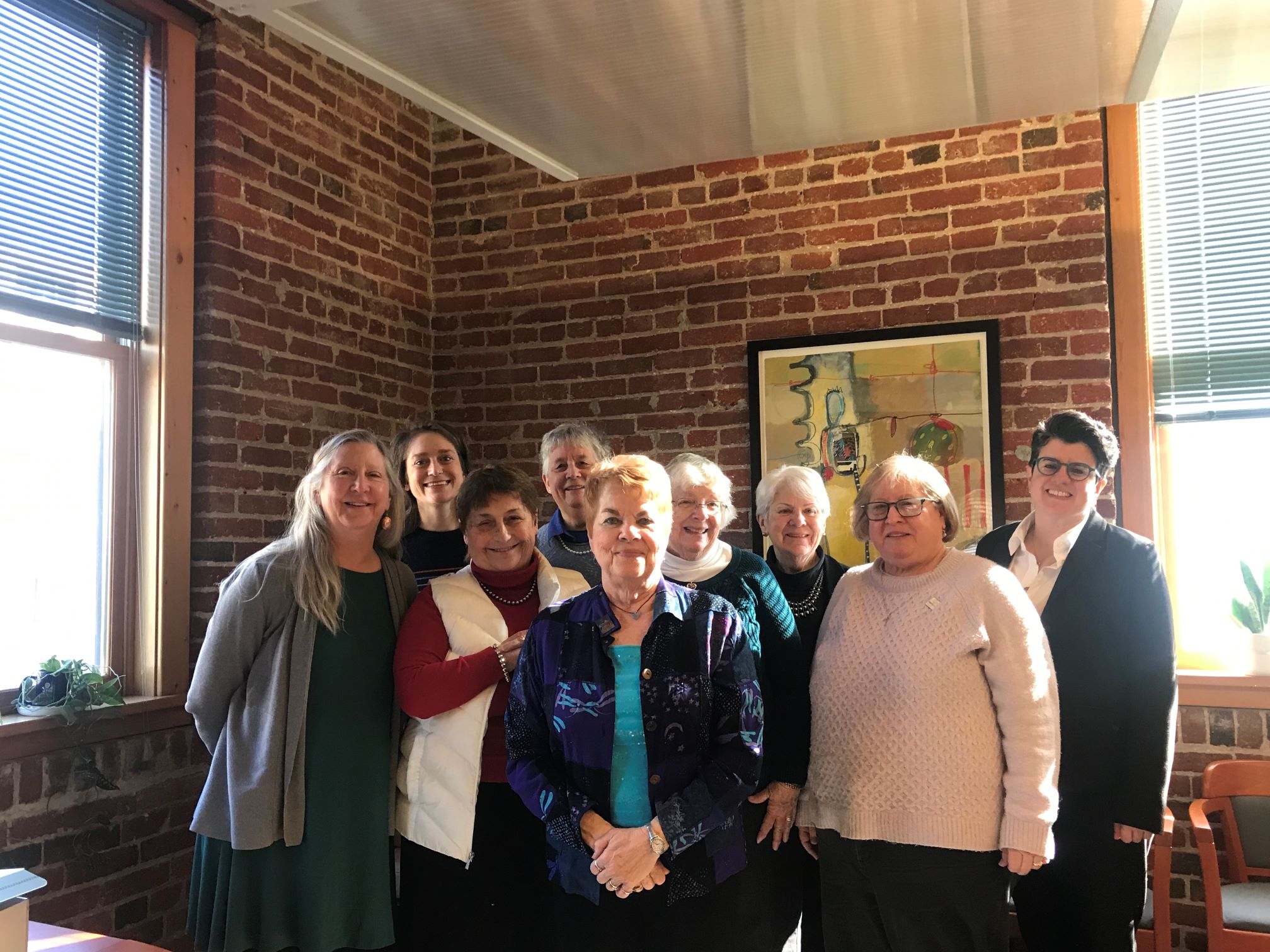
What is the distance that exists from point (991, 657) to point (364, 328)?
2808 millimetres

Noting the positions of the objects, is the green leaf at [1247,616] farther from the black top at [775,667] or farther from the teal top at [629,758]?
the teal top at [629,758]

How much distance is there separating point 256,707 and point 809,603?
124 centimetres

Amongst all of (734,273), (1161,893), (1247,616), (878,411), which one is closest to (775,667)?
(1161,893)

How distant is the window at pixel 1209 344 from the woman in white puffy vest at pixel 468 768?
234 centimetres

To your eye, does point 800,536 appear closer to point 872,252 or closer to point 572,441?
point 572,441

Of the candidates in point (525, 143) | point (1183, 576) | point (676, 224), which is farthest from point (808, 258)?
point (525, 143)

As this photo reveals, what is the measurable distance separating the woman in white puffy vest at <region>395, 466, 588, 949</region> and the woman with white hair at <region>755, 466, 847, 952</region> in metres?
0.55

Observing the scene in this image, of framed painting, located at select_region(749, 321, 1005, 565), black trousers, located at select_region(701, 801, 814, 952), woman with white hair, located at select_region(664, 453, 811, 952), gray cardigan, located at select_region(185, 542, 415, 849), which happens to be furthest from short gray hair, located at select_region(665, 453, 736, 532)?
framed painting, located at select_region(749, 321, 1005, 565)

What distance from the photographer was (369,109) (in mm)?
3959

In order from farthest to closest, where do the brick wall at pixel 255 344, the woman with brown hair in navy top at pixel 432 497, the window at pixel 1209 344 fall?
the window at pixel 1209 344 → the woman with brown hair in navy top at pixel 432 497 → the brick wall at pixel 255 344

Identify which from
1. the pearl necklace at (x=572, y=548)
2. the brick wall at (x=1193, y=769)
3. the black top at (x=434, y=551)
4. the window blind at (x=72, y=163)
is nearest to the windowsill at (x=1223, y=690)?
the brick wall at (x=1193, y=769)

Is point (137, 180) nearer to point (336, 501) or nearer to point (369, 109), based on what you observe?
point (369, 109)

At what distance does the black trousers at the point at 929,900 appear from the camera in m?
1.90

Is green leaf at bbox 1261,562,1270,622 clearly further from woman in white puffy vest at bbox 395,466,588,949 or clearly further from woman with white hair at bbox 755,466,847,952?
woman in white puffy vest at bbox 395,466,588,949
